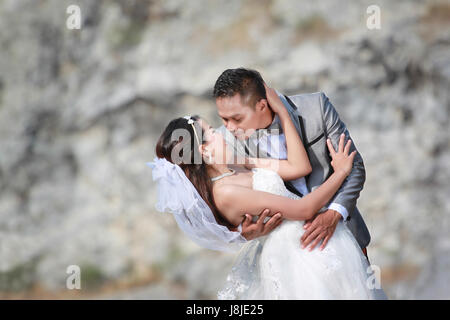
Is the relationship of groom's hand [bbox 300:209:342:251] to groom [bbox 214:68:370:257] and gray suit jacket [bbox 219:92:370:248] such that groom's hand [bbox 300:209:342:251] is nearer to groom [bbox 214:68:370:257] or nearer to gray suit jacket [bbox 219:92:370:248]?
groom [bbox 214:68:370:257]

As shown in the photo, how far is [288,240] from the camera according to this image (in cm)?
179

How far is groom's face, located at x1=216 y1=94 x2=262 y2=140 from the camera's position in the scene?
5.90 feet

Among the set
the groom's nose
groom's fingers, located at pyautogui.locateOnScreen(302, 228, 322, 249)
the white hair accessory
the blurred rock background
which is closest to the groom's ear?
the groom's nose

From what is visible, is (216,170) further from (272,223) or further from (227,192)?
(272,223)

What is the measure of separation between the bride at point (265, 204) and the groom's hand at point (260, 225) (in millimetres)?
18

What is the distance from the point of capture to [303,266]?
1.76 metres

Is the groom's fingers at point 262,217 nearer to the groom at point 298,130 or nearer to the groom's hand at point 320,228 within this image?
the groom at point 298,130

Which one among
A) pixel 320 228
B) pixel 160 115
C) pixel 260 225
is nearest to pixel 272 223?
pixel 260 225

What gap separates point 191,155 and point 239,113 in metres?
0.23

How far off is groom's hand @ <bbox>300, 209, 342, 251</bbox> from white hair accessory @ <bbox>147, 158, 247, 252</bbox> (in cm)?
23

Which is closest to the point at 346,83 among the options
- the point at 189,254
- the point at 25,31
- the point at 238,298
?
the point at 189,254

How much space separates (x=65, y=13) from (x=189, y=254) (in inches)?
125

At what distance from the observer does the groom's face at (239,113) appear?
1797 mm

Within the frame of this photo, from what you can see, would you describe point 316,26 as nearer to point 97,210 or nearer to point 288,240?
point 97,210
